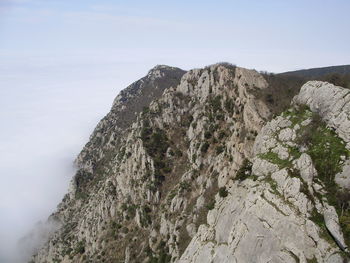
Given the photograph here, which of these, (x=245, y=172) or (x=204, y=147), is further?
(x=204, y=147)

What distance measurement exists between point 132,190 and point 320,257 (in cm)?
7397

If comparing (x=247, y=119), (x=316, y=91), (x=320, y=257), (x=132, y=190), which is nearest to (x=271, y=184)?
(x=320, y=257)

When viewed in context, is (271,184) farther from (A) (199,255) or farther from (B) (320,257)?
(A) (199,255)

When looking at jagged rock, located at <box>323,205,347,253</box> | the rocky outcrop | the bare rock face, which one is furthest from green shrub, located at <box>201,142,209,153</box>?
jagged rock, located at <box>323,205,347,253</box>

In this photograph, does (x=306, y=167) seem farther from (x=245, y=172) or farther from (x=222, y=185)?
(x=222, y=185)

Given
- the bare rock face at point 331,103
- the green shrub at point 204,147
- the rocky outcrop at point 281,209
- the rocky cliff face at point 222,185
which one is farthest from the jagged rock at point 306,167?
the green shrub at point 204,147

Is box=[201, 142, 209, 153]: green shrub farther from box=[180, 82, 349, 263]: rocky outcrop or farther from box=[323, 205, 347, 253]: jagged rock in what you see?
box=[323, 205, 347, 253]: jagged rock

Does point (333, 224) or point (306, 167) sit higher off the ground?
point (306, 167)

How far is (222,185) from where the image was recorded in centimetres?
7531

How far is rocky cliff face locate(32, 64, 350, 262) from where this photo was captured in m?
46.8

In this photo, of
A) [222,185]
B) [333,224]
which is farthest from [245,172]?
[333,224]

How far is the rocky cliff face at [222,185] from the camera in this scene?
4681cm

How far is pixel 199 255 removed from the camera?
193ft

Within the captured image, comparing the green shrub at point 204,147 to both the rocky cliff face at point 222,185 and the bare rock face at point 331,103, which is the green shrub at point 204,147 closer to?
the rocky cliff face at point 222,185
